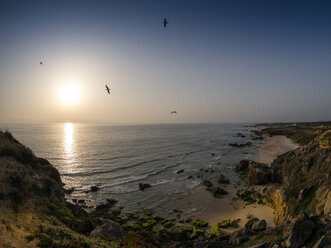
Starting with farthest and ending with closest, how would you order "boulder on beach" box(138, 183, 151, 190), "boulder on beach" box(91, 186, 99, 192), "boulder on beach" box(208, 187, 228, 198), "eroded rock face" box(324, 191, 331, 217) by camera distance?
1. "boulder on beach" box(138, 183, 151, 190)
2. "boulder on beach" box(91, 186, 99, 192)
3. "boulder on beach" box(208, 187, 228, 198)
4. "eroded rock face" box(324, 191, 331, 217)

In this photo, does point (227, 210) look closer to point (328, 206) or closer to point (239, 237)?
point (239, 237)

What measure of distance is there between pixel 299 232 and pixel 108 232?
12682 millimetres

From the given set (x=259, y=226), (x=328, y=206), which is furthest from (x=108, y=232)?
(x=328, y=206)

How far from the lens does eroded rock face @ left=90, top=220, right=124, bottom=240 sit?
13.4 meters

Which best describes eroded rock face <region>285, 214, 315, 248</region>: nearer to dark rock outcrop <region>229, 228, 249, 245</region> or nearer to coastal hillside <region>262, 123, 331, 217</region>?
coastal hillside <region>262, 123, 331, 217</region>

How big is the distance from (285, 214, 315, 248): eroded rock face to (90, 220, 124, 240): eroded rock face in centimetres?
1157

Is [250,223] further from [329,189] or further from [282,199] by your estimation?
[329,189]

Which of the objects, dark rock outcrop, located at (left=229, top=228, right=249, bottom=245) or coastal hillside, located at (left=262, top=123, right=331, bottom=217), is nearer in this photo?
coastal hillside, located at (left=262, top=123, right=331, bottom=217)

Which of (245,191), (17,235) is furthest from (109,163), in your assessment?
(17,235)

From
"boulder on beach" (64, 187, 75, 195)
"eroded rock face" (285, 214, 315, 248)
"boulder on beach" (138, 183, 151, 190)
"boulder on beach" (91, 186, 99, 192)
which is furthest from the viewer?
"boulder on beach" (138, 183, 151, 190)

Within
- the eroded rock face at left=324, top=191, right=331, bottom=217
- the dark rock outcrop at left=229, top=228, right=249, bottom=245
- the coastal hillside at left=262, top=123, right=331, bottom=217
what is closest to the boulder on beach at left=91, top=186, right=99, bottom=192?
the dark rock outcrop at left=229, top=228, right=249, bottom=245

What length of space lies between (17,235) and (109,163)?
44.2m

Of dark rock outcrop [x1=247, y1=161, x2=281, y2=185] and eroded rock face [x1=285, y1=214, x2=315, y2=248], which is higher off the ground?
eroded rock face [x1=285, y1=214, x2=315, y2=248]

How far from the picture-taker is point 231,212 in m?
24.0
